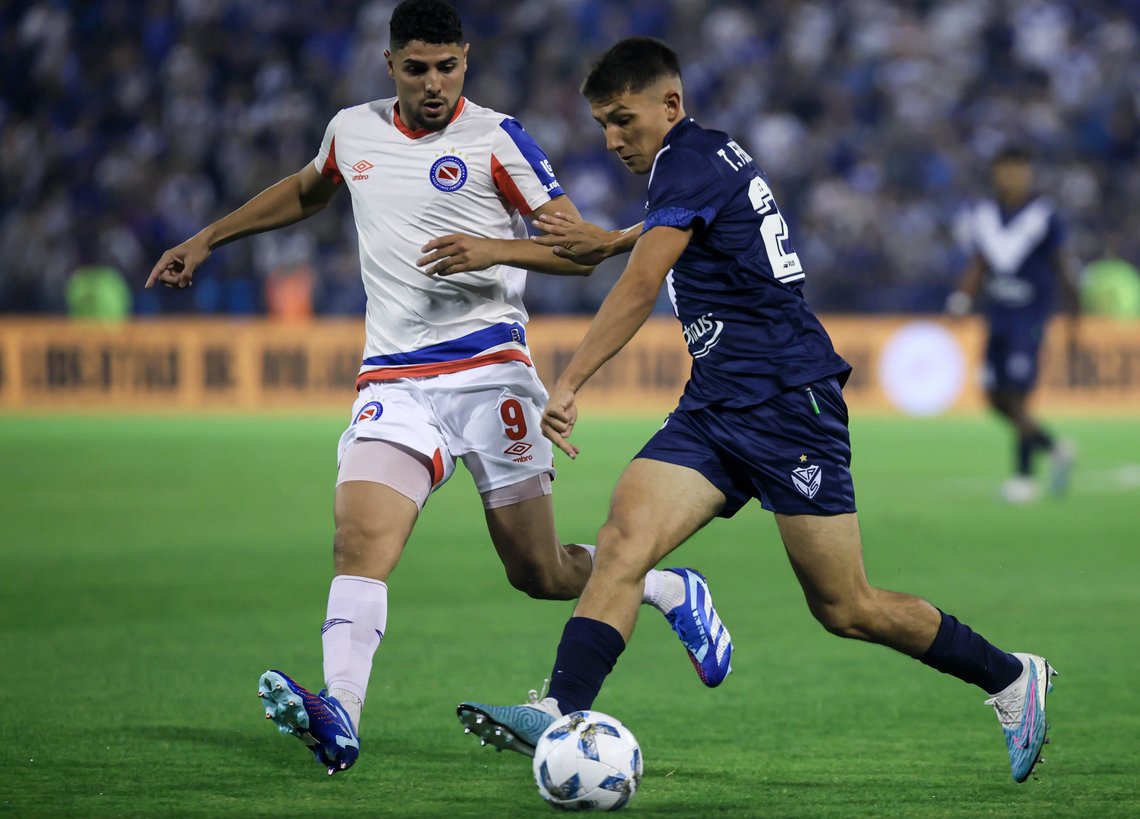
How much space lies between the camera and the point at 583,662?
498 centimetres

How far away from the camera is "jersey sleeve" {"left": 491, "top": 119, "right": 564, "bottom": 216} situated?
20.0ft

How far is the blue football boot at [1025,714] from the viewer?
525 cm

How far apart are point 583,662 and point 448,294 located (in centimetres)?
163

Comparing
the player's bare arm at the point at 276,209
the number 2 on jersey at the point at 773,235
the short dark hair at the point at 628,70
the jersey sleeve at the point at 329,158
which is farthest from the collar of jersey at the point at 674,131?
the player's bare arm at the point at 276,209

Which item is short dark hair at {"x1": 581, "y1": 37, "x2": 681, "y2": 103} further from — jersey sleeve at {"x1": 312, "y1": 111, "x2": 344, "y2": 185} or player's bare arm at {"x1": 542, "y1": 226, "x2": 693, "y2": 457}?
jersey sleeve at {"x1": 312, "y1": 111, "x2": 344, "y2": 185}

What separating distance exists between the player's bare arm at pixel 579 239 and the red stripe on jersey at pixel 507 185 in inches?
13.0

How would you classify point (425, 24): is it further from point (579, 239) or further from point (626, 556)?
point (626, 556)

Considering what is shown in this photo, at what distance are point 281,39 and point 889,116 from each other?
8922 mm

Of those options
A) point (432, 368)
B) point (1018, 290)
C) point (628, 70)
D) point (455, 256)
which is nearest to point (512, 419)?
point (432, 368)

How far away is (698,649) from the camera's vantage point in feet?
20.4

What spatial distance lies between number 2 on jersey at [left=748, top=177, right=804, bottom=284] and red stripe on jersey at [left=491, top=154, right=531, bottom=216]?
1.01m

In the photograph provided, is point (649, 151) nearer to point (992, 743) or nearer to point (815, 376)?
point (815, 376)


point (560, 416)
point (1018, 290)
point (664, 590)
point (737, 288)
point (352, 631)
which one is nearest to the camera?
point (560, 416)

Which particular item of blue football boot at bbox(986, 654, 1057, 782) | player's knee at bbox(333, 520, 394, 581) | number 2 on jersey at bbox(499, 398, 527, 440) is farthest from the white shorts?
blue football boot at bbox(986, 654, 1057, 782)
